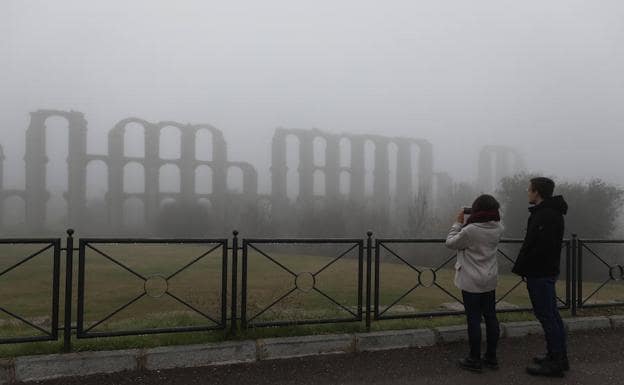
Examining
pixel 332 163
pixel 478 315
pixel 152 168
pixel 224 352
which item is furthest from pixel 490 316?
pixel 332 163

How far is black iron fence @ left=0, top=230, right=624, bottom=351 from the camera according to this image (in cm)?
409

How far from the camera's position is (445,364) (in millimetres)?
3959

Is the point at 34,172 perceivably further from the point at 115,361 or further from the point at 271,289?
the point at 115,361

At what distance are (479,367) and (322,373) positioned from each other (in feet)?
4.08

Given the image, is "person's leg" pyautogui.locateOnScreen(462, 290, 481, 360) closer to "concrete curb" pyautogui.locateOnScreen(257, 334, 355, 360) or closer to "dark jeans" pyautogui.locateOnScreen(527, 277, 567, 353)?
"dark jeans" pyautogui.locateOnScreen(527, 277, 567, 353)

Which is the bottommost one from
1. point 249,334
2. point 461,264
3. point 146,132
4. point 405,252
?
→ point 405,252

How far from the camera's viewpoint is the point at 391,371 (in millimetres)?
3791

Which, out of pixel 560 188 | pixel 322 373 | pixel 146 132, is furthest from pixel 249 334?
pixel 146 132

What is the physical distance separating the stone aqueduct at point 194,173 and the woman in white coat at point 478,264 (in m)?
34.4

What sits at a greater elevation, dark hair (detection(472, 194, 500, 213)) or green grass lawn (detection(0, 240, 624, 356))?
dark hair (detection(472, 194, 500, 213))

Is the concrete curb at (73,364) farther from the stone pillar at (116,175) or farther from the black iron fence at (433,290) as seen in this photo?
the stone pillar at (116,175)

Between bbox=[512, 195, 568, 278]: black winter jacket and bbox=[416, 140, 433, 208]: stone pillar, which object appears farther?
bbox=[416, 140, 433, 208]: stone pillar

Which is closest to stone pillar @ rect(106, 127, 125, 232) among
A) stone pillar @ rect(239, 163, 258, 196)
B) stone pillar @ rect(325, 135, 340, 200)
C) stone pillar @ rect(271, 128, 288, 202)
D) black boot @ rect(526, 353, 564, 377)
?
stone pillar @ rect(239, 163, 258, 196)

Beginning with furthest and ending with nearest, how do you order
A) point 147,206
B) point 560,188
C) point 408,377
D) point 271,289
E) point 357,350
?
point 147,206
point 560,188
point 271,289
point 357,350
point 408,377
